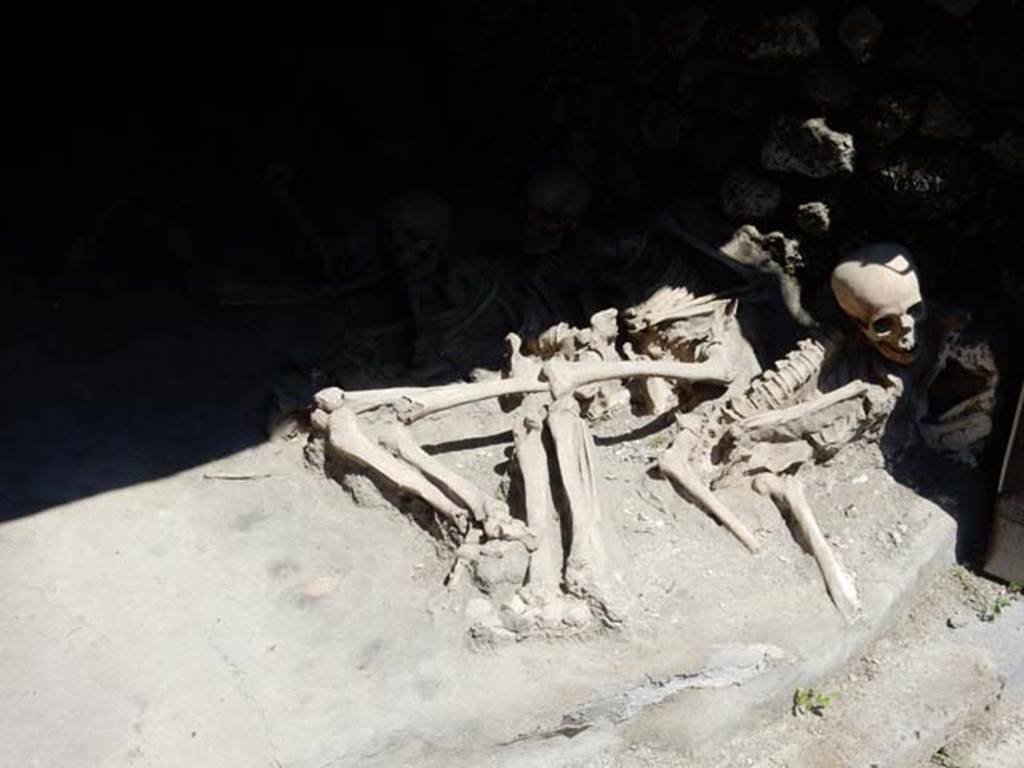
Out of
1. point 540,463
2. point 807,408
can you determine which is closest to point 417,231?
point 540,463

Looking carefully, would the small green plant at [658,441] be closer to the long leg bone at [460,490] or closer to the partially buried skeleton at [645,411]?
the partially buried skeleton at [645,411]

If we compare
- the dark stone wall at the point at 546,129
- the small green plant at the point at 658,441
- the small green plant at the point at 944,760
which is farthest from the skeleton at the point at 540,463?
the small green plant at the point at 944,760

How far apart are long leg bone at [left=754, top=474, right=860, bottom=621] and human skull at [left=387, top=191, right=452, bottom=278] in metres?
1.92

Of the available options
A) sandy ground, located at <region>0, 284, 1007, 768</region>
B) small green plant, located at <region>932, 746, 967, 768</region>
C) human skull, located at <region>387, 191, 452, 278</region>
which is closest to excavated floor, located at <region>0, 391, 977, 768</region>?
sandy ground, located at <region>0, 284, 1007, 768</region>

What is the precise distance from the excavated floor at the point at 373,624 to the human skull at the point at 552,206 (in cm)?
123

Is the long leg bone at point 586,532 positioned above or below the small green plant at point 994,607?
above

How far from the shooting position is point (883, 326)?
202 inches

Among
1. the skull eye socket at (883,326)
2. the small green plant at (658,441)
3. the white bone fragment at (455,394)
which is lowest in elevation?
the small green plant at (658,441)

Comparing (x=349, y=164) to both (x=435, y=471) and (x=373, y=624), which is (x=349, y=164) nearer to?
(x=435, y=471)

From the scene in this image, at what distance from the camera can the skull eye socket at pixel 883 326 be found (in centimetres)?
511

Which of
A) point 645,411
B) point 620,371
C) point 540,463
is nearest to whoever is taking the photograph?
point 540,463

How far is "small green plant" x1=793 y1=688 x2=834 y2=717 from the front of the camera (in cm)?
447

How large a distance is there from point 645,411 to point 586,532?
46.0 inches

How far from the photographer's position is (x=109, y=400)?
216 inches
